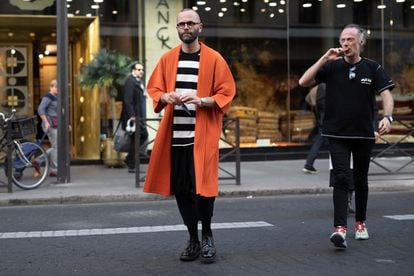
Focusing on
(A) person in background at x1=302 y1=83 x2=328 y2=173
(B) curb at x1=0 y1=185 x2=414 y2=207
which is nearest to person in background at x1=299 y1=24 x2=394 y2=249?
(A) person in background at x1=302 y1=83 x2=328 y2=173

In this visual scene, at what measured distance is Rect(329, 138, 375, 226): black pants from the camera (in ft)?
19.3

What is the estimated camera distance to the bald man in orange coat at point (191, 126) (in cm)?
538

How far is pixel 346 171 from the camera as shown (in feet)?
19.3

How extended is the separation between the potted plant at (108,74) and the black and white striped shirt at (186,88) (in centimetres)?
765

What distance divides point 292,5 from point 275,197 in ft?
21.3

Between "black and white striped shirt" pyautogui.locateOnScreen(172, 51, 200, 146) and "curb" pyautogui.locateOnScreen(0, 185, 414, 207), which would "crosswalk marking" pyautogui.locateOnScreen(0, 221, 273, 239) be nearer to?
"black and white striped shirt" pyautogui.locateOnScreen(172, 51, 200, 146)

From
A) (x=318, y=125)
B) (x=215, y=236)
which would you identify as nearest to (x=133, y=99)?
(x=318, y=125)

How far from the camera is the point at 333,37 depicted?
605 inches

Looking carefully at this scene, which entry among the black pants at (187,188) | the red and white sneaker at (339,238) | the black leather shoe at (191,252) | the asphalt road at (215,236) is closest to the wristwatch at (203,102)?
the black pants at (187,188)

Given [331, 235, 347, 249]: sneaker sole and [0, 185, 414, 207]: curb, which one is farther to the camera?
[0, 185, 414, 207]: curb

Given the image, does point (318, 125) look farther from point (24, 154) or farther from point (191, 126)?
point (191, 126)

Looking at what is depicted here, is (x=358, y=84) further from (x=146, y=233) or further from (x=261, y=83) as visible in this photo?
(x=261, y=83)

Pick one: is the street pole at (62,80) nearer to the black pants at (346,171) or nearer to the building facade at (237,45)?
the building facade at (237,45)

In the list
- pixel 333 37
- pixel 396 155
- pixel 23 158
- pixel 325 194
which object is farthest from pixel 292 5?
pixel 23 158
